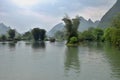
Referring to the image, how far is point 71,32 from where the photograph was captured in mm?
93125

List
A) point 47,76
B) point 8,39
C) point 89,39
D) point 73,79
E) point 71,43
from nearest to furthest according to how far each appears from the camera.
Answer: point 73,79, point 47,76, point 71,43, point 89,39, point 8,39

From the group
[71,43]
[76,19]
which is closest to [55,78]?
[71,43]

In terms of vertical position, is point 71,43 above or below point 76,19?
below

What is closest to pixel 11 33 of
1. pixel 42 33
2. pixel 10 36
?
pixel 10 36

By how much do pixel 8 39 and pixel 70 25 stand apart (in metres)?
76.3

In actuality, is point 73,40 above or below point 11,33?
below

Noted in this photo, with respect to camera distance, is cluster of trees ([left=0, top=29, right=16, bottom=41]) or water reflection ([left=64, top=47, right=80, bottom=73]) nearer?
water reflection ([left=64, top=47, right=80, bottom=73])

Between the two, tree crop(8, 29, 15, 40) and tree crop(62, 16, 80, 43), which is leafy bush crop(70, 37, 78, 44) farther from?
tree crop(8, 29, 15, 40)

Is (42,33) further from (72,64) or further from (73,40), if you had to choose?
(72,64)

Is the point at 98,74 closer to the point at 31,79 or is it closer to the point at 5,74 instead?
the point at 31,79

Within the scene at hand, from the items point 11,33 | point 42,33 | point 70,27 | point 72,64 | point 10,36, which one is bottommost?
point 72,64

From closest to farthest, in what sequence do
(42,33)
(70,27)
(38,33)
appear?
(70,27), (38,33), (42,33)

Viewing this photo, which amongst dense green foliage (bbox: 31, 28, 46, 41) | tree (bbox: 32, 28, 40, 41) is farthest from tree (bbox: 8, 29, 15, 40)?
tree (bbox: 32, 28, 40, 41)

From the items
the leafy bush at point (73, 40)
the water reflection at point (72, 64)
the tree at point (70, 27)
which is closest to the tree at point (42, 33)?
the tree at point (70, 27)
